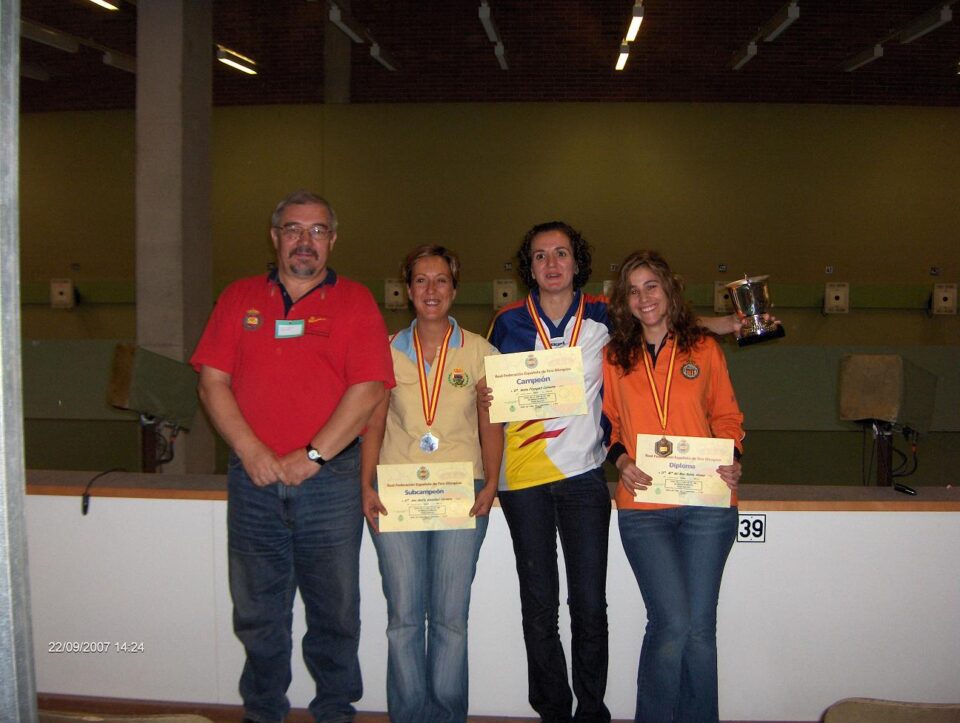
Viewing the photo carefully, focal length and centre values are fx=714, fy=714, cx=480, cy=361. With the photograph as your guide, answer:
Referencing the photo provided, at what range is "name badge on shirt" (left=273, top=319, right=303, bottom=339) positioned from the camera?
2145mm

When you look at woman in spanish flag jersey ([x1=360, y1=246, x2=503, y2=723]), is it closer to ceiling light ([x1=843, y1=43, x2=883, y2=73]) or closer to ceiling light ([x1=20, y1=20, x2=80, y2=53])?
ceiling light ([x1=20, y1=20, x2=80, y2=53])

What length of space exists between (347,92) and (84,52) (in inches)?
134

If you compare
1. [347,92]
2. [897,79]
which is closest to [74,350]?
[347,92]

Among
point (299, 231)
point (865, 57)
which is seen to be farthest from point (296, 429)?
point (865, 57)

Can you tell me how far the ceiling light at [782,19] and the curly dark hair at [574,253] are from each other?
485cm

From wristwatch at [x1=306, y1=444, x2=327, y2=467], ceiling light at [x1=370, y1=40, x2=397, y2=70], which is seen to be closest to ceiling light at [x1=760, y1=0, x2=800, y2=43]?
ceiling light at [x1=370, y1=40, x2=397, y2=70]

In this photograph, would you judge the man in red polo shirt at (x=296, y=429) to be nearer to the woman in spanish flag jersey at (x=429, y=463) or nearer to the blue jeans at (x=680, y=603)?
the woman in spanish flag jersey at (x=429, y=463)

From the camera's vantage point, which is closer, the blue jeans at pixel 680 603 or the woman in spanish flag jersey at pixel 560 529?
the blue jeans at pixel 680 603

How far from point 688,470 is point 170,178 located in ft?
14.5

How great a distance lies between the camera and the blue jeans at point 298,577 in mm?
2172

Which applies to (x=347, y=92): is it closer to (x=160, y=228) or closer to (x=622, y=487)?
(x=160, y=228)

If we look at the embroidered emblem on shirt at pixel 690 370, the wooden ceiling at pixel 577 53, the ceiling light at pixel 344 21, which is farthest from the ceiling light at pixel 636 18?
the embroidered emblem on shirt at pixel 690 370

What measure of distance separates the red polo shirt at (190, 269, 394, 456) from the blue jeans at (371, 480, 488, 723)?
45 centimetres

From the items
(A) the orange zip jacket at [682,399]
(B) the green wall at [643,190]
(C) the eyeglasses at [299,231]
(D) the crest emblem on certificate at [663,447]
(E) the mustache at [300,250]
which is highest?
(B) the green wall at [643,190]
